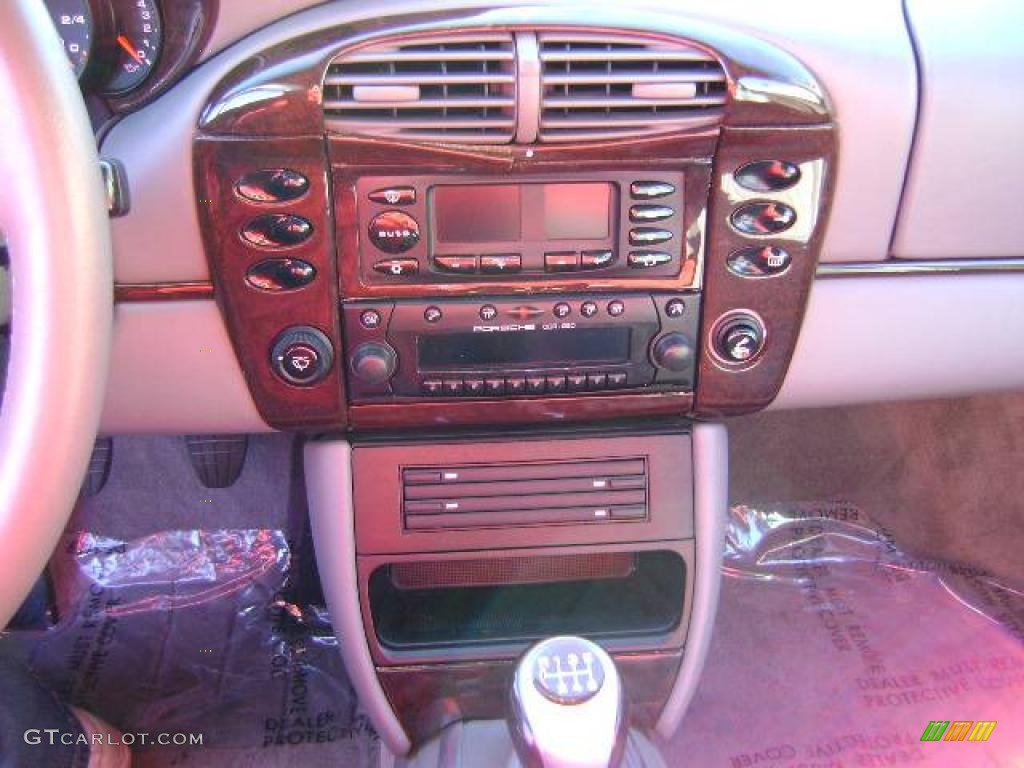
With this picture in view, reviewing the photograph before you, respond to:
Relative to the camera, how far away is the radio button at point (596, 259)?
3.52ft

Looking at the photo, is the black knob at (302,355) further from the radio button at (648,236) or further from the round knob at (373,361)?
the radio button at (648,236)

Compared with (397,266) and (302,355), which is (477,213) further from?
(302,355)

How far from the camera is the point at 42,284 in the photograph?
0.72m

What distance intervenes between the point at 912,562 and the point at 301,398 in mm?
1334

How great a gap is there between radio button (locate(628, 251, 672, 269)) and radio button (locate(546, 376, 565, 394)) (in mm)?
157

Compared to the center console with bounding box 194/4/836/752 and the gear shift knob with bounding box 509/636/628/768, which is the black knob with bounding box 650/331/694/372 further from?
the gear shift knob with bounding box 509/636/628/768

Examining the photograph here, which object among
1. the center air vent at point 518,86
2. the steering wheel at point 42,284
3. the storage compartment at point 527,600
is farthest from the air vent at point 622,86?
the storage compartment at point 527,600

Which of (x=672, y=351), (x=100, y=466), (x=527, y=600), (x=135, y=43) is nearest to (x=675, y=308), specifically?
(x=672, y=351)

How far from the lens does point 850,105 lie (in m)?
1.06

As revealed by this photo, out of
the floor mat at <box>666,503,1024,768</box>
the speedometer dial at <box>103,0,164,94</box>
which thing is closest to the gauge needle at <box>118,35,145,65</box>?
the speedometer dial at <box>103,0,164,94</box>

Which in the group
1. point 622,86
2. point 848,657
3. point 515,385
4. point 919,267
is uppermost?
point 622,86

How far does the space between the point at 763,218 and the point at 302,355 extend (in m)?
0.54

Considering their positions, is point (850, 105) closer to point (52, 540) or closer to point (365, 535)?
point (365, 535)

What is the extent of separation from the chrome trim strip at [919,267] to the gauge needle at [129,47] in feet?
2.60
